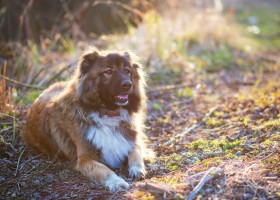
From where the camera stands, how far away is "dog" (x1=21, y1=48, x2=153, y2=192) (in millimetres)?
5504

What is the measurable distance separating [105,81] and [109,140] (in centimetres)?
78

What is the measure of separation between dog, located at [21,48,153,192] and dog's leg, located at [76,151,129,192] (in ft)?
0.05

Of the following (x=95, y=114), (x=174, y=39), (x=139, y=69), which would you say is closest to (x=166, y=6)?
(x=174, y=39)

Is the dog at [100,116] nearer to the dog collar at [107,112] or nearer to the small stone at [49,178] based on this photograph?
the dog collar at [107,112]

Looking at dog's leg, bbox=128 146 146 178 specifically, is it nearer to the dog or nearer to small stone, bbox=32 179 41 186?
the dog

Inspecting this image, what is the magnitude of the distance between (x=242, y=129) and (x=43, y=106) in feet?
9.62

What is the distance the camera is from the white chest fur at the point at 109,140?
551 centimetres

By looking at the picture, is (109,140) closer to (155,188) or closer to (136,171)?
(136,171)

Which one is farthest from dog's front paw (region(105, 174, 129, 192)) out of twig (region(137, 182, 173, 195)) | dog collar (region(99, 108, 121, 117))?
dog collar (region(99, 108, 121, 117))

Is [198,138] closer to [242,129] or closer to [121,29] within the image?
[242,129]

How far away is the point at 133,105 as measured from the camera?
19.3ft

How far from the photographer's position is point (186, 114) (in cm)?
785

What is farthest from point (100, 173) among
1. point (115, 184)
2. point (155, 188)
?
point (155, 188)

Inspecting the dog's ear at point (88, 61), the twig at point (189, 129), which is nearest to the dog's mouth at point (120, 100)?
the dog's ear at point (88, 61)
